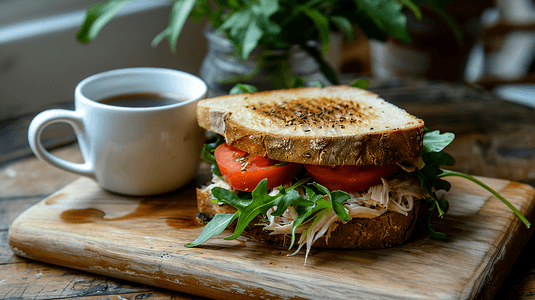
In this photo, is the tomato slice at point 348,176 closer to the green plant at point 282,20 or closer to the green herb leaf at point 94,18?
the green plant at point 282,20

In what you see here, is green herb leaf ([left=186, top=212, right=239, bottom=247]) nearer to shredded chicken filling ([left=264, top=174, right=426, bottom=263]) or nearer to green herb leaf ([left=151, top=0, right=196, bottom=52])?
shredded chicken filling ([left=264, top=174, right=426, bottom=263])

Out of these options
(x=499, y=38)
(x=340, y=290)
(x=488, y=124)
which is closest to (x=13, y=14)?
(x=340, y=290)

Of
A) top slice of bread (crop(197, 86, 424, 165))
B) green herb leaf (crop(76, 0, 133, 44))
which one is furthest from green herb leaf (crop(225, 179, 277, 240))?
green herb leaf (crop(76, 0, 133, 44))

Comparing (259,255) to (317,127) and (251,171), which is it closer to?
(251,171)

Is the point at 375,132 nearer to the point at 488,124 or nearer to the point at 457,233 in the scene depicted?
the point at 457,233

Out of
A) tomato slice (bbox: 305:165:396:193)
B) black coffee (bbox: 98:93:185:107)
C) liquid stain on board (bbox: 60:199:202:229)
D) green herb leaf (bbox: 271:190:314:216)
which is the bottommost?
liquid stain on board (bbox: 60:199:202:229)

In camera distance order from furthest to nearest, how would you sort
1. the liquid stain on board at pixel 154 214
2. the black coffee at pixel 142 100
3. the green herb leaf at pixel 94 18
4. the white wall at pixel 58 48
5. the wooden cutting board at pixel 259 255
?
1. the white wall at pixel 58 48
2. the green herb leaf at pixel 94 18
3. the black coffee at pixel 142 100
4. the liquid stain on board at pixel 154 214
5. the wooden cutting board at pixel 259 255

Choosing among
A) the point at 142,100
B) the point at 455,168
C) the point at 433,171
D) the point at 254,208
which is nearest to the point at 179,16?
the point at 142,100

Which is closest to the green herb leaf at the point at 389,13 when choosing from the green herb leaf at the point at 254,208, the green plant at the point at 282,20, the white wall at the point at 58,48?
the green plant at the point at 282,20
